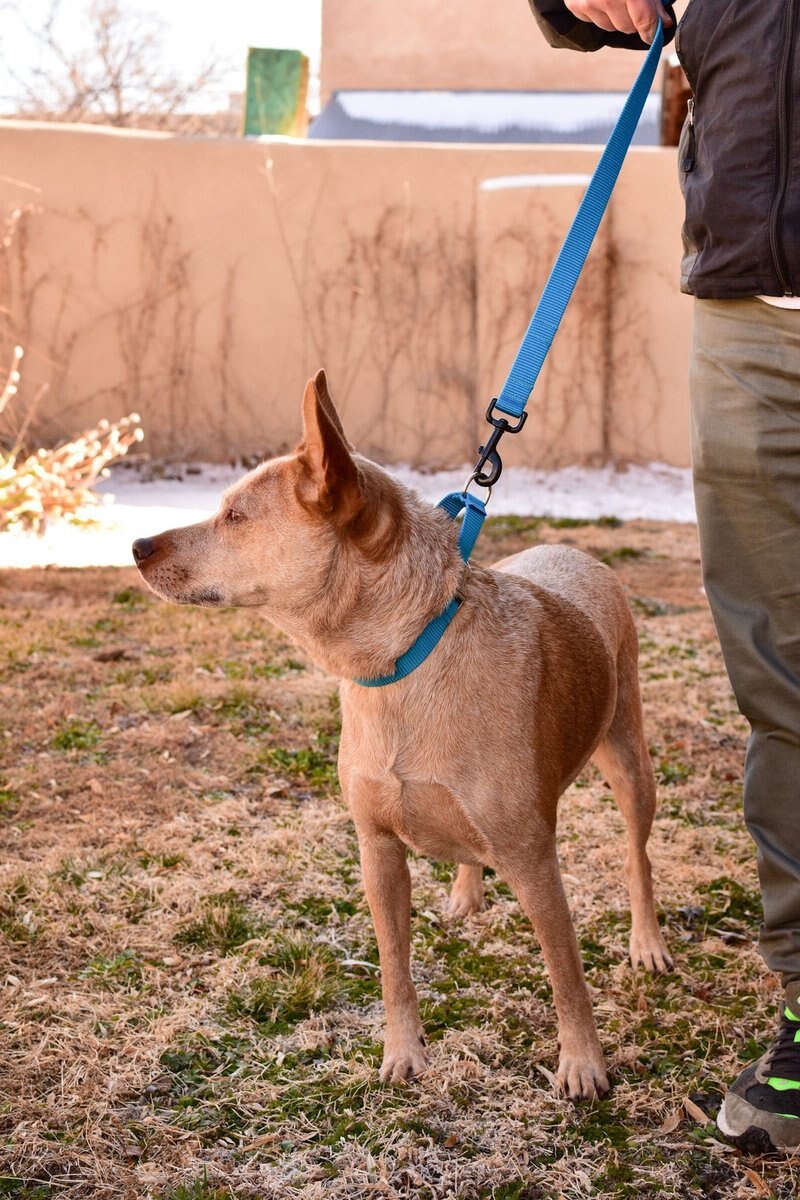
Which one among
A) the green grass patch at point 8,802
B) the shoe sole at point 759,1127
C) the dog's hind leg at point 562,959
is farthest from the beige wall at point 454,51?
the shoe sole at point 759,1127

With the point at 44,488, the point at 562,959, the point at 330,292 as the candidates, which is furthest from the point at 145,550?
the point at 330,292

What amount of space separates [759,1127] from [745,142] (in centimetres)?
184

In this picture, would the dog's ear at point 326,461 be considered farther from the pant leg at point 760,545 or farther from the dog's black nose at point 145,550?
the pant leg at point 760,545

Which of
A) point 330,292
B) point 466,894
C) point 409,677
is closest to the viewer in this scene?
point 409,677

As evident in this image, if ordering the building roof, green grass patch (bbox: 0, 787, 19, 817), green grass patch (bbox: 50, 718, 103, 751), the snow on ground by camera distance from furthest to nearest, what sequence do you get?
1. the building roof
2. the snow on ground
3. green grass patch (bbox: 50, 718, 103, 751)
4. green grass patch (bbox: 0, 787, 19, 817)

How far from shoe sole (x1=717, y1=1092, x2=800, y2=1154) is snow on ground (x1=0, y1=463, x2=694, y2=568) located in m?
5.78

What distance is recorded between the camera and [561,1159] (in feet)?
7.39

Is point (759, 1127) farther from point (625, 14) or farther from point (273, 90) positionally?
point (273, 90)

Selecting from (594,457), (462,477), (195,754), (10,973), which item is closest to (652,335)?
(594,457)

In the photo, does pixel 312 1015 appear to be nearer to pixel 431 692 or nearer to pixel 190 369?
pixel 431 692

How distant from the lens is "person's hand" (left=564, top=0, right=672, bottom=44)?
2.24 metres

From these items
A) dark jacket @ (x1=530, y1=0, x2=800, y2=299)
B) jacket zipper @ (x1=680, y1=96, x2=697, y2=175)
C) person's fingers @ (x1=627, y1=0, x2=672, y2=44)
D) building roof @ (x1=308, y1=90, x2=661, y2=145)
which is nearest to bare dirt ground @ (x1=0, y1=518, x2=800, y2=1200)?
dark jacket @ (x1=530, y1=0, x2=800, y2=299)

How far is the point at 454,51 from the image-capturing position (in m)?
13.7

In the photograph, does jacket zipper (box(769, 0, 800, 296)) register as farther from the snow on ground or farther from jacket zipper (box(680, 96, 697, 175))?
the snow on ground
